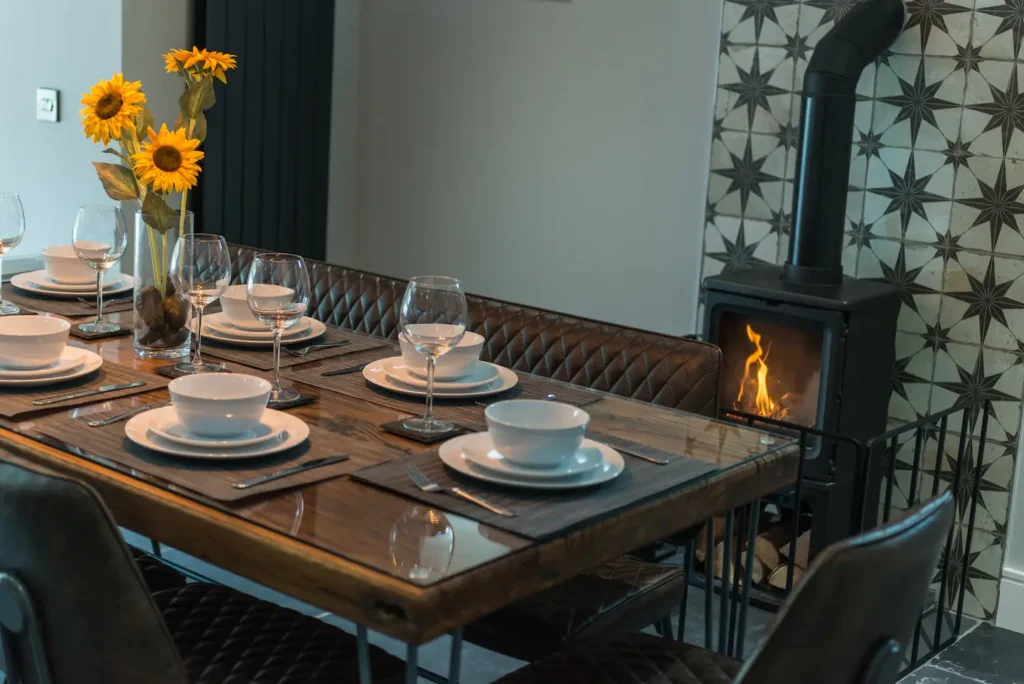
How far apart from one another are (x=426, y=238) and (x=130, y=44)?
116cm

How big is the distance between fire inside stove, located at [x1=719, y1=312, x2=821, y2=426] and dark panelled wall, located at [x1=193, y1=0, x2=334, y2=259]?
1.66 meters

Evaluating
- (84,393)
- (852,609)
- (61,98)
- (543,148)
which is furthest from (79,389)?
(543,148)

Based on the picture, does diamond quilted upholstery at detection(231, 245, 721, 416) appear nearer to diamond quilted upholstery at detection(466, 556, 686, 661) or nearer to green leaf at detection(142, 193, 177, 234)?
diamond quilted upholstery at detection(466, 556, 686, 661)

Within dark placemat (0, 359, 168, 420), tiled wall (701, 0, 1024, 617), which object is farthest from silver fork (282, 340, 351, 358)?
tiled wall (701, 0, 1024, 617)

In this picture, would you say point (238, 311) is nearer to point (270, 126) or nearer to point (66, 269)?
point (66, 269)

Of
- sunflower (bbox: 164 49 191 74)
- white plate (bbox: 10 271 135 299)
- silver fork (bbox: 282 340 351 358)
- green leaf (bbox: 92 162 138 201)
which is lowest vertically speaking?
silver fork (bbox: 282 340 351 358)

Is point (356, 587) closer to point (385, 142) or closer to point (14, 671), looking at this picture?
point (14, 671)

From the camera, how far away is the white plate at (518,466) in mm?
1519

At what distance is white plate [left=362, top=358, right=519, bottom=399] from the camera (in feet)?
6.28

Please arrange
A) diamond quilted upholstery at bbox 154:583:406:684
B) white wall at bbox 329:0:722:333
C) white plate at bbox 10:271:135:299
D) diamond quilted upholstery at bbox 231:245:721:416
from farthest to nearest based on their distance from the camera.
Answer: white wall at bbox 329:0:722:333, white plate at bbox 10:271:135:299, diamond quilted upholstery at bbox 231:245:721:416, diamond quilted upholstery at bbox 154:583:406:684

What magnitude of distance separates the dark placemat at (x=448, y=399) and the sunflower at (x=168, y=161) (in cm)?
35

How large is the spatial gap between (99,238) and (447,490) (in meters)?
1.01

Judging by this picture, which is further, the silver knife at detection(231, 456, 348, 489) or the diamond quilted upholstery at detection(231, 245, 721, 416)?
the diamond quilted upholstery at detection(231, 245, 721, 416)

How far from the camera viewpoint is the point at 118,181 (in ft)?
6.73
